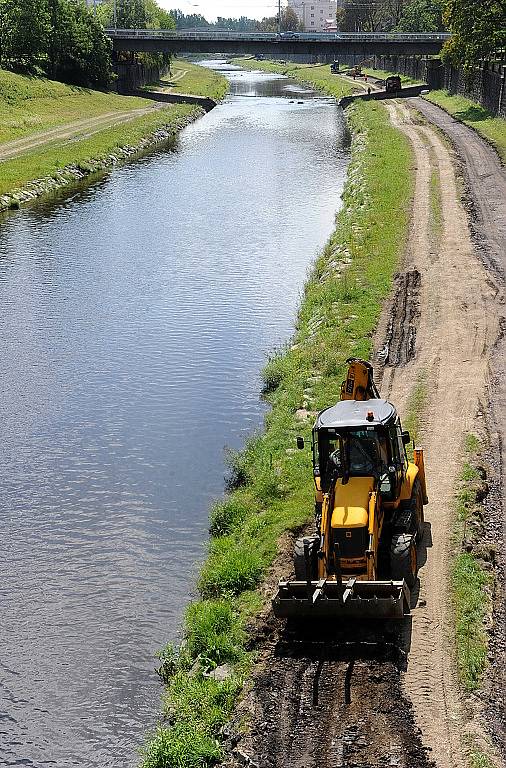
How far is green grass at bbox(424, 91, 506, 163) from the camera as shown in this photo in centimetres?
6303

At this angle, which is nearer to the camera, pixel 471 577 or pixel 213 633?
pixel 213 633

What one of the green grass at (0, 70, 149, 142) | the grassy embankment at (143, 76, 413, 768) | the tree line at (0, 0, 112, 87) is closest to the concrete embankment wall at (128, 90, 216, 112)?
the tree line at (0, 0, 112, 87)

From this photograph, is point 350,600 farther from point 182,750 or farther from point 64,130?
point 64,130

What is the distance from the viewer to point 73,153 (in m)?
68.1

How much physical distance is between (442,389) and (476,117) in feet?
188

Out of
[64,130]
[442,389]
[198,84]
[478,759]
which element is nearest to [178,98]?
[198,84]

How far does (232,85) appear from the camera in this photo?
171875 millimetres

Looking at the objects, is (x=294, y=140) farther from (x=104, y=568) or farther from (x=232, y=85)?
(x=232, y=85)

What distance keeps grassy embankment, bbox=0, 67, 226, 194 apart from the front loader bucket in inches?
1759

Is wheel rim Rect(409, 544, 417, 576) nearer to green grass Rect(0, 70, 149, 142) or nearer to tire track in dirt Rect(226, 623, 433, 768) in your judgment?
tire track in dirt Rect(226, 623, 433, 768)

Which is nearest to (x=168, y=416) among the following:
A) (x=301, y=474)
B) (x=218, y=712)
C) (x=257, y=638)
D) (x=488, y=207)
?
(x=301, y=474)

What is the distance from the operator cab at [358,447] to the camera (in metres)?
15.7

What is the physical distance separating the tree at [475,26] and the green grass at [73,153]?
25.0 metres

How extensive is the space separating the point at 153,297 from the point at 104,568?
19050 millimetres
